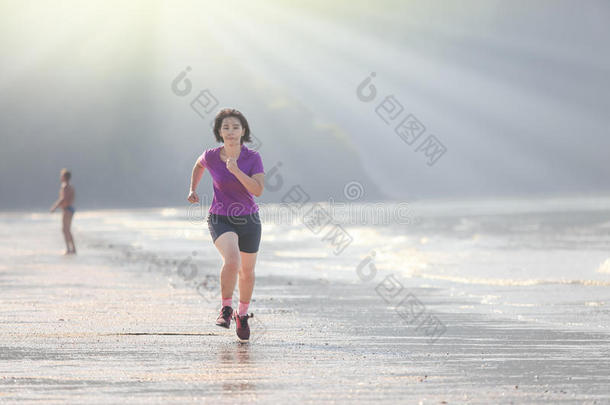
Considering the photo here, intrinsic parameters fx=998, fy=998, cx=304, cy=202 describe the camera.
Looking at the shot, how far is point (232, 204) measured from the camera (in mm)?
8141

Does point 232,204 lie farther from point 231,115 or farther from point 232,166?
point 231,115

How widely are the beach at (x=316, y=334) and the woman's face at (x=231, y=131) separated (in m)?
1.62

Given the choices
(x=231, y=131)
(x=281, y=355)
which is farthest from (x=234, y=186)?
(x=281, y=355)

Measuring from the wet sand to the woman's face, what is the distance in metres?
1.62

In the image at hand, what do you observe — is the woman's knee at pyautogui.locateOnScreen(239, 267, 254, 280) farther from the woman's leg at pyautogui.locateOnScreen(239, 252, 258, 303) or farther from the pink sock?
the pink sock

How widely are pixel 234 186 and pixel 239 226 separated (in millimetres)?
342

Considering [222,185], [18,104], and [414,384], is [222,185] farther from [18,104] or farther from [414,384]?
[18,104]

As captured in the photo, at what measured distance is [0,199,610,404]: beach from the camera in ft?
19.0

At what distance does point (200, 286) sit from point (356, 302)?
2.73 m

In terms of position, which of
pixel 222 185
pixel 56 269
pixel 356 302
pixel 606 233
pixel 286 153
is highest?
pixel 222 185

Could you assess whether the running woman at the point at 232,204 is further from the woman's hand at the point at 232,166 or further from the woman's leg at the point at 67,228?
the woman's leg at the point at 67,228

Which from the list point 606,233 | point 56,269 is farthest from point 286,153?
point 56,269

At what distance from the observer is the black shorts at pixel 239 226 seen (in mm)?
8172

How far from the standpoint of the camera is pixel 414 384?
233 inches
